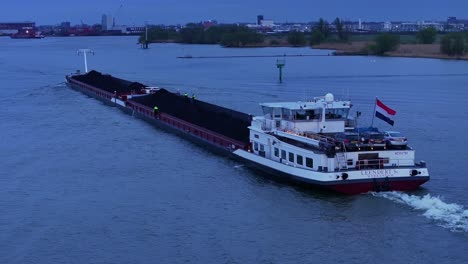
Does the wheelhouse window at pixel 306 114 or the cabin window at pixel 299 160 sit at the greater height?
the wheelhouse window at pixel 306 114

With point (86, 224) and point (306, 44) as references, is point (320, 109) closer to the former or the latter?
point (86, 224)

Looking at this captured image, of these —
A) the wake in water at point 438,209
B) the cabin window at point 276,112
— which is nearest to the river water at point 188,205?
the wake in water at point 438,209

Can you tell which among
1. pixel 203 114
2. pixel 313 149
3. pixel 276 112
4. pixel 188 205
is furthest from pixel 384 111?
pixel 203 114

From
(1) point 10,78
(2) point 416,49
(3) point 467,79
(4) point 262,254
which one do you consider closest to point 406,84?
(3) point 467,79

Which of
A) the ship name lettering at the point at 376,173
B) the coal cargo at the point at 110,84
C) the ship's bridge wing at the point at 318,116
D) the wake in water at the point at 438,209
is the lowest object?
the wake in water at the point at 438,209

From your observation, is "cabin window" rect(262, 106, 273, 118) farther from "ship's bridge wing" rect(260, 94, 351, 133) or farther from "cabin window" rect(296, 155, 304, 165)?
"cabin window" rect(296, 155, 304, 165)

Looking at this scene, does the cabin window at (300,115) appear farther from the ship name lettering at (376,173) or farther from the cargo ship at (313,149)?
the ship name lettering at (376,173)

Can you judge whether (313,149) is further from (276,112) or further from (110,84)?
(110,84)
